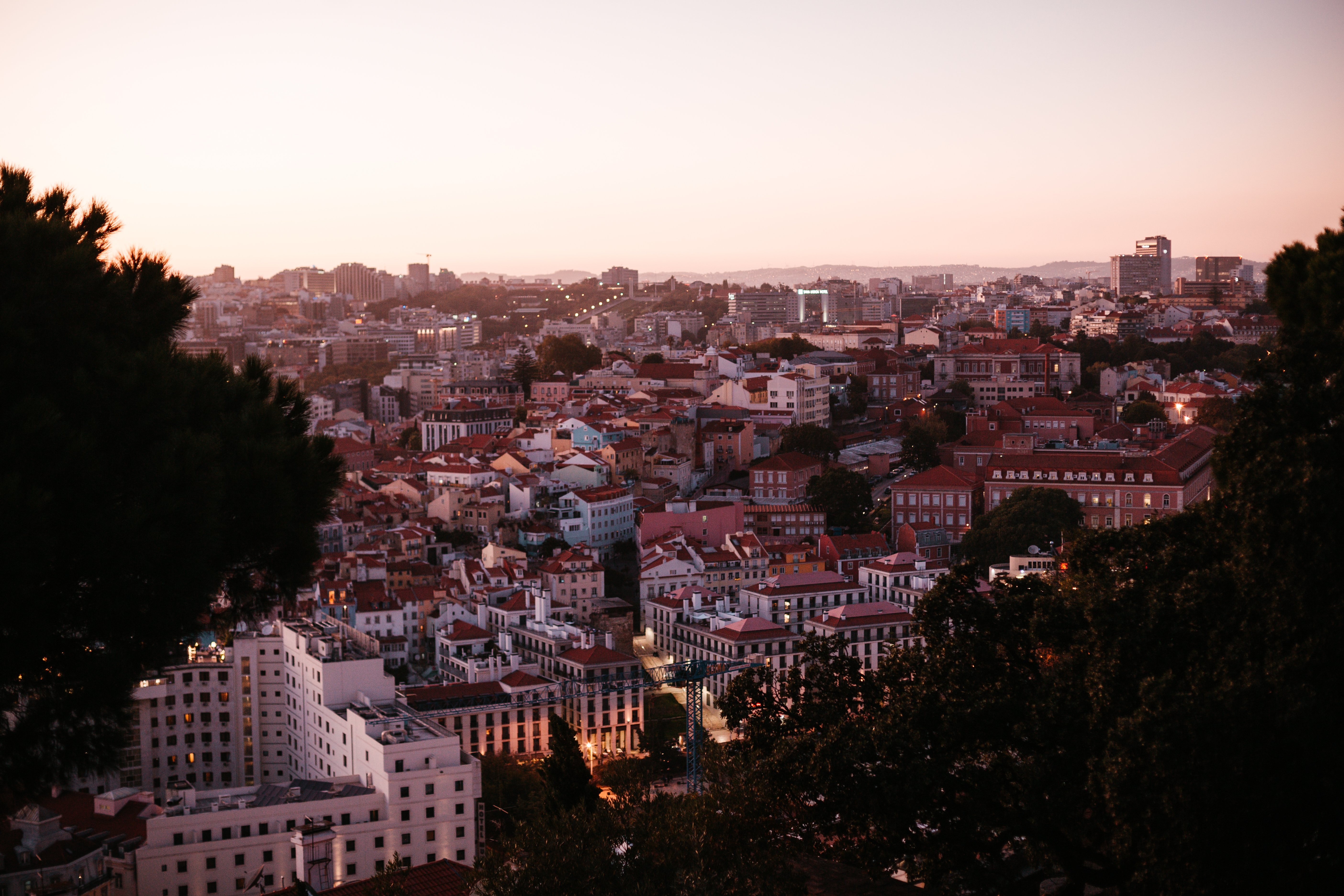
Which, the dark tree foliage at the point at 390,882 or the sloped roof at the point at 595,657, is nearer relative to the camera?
the dark tree foliage at the point at 390,882

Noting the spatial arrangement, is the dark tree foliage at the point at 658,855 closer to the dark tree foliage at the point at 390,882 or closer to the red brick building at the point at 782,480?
the dark tree foliage at the point at 390,882

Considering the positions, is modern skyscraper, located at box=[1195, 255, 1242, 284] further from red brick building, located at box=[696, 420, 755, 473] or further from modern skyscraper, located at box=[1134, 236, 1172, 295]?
red brick building, located at box=[696, 420, 755, 473]

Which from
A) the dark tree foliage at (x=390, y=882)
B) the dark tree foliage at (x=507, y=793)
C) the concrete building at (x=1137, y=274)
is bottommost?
the dark tree foliage at (x=507, y=793)

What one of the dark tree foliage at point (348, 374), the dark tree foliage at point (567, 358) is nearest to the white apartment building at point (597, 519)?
the dark tree foliage at point (567, 358)

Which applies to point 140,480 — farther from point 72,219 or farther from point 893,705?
point 893,705

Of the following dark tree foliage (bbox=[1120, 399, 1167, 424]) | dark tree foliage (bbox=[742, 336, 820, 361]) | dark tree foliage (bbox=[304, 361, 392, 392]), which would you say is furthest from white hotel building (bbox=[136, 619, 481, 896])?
dark tree foliage (bbox=[304, 361, 392, 392])

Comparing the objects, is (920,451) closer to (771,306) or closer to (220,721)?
(220,721)
